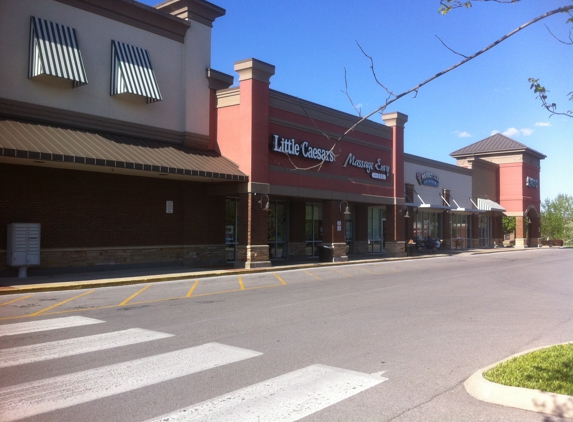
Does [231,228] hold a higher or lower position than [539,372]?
higher

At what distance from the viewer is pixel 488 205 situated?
4762cm

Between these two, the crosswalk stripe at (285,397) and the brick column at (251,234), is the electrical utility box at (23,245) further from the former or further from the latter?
the crosswalk stripe at (285,397)

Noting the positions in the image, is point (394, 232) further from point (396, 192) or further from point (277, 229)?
point (277, 229)

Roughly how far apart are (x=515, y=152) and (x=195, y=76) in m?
39.0

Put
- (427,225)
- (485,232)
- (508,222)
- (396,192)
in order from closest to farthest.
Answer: (396,192)
(427,225)
(485,232)
(508,222)

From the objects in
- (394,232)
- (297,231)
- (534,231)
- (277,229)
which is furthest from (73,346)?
(534,231)

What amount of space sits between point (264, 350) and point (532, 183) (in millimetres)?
52962

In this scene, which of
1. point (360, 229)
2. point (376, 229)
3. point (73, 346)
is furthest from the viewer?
point (376, 229)

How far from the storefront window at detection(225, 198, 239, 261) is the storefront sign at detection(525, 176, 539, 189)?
38.0 m

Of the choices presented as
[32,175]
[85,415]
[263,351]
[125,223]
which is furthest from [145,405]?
[125,223]

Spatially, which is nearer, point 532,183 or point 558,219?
point 532,183

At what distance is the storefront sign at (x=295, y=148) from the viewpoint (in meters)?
23.3

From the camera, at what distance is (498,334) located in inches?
360

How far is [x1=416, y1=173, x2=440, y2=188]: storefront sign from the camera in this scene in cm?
3803
